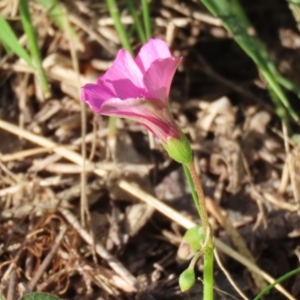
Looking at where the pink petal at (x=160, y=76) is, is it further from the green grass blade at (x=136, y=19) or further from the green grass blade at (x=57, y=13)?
the green grass blade at (x=57, y=13)

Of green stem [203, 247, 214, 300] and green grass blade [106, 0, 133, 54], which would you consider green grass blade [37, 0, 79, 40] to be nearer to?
green grass blade [106, 0, 133, 54]

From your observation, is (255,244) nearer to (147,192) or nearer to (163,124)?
(147,192)

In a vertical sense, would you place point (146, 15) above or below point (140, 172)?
above

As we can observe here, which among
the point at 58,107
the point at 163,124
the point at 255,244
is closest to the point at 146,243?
the point at 255,244

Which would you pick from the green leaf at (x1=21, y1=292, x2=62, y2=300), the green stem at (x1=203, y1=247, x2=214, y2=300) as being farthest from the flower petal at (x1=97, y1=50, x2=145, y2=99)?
the green leaf at (x1=21, y1=292, x2=62, y2=300)

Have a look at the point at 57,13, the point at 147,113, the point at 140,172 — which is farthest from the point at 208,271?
the point at 57,13

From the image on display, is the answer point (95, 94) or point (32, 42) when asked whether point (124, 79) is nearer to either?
point (95, 94)
